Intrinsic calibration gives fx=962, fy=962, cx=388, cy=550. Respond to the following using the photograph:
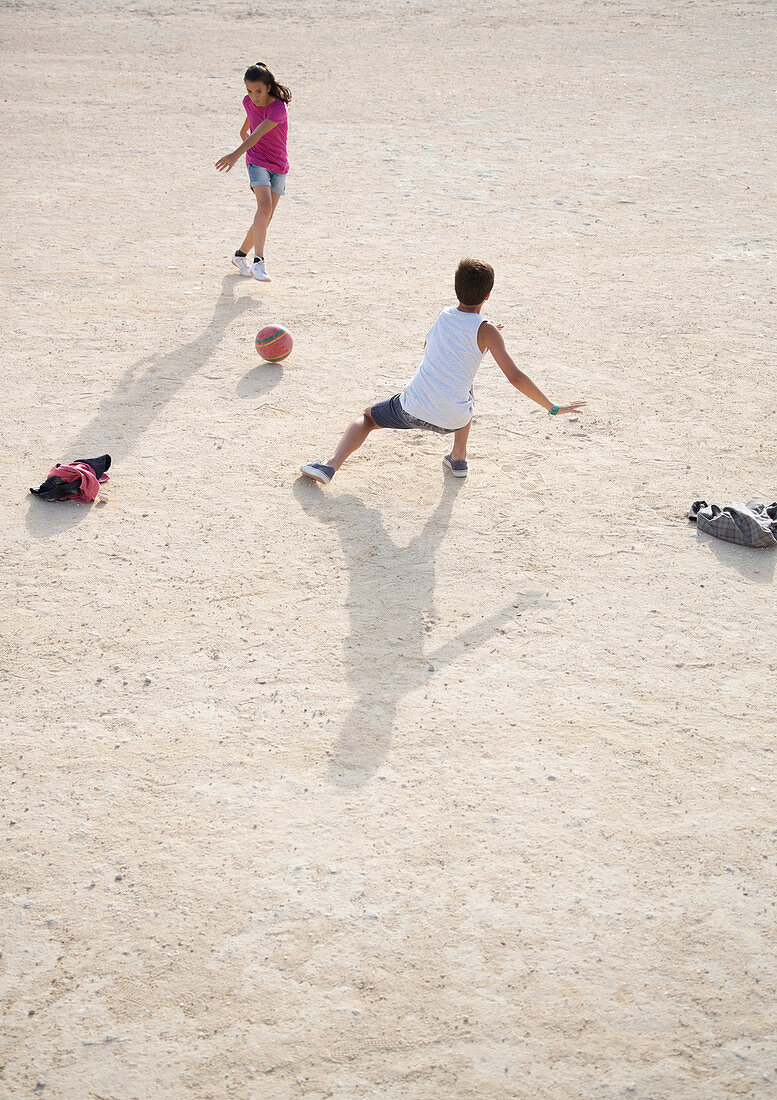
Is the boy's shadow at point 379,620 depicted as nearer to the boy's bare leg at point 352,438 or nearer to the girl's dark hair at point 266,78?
the boy's bare leg at point 352,438

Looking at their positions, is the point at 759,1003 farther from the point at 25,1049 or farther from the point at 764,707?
the point at 25,1049

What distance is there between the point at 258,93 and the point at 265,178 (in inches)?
28.2

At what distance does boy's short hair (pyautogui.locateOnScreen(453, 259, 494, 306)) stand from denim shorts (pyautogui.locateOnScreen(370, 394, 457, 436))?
755mm

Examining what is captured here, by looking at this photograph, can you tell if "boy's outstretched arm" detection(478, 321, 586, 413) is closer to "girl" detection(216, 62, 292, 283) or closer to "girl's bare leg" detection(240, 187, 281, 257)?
"girl" detection(216, 62, 292, 283)

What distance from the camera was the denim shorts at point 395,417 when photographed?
19.7ft

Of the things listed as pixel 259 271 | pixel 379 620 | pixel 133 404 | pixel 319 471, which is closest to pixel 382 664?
pixel 379 620

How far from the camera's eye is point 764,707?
15.2 feet

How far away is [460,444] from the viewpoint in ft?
20.6

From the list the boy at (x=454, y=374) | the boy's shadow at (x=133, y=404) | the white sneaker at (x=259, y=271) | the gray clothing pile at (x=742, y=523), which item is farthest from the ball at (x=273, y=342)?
the gray clothing pile at (x=742, y=523)

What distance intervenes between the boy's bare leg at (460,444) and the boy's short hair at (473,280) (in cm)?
83

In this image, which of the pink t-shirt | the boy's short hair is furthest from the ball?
the pink t-shirt

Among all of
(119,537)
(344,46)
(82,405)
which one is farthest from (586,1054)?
(344,46)

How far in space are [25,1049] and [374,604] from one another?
2.70 meters

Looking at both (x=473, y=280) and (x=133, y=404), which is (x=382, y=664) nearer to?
(x=473, y=280)
